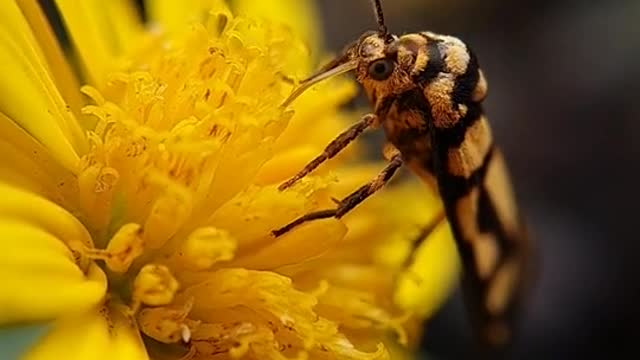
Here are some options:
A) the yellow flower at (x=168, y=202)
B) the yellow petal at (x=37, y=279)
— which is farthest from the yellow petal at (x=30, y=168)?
the yellow petal at (x=37, y=279)

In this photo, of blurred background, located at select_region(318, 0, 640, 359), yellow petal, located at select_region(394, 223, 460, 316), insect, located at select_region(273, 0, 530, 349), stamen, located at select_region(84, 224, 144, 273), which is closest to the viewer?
stamen, located at select_region(84, 224, 144, 273)

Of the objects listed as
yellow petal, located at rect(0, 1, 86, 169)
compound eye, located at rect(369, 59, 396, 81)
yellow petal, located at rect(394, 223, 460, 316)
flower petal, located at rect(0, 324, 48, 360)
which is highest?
yellow petal, located at rect(0, 1, 86, 169)

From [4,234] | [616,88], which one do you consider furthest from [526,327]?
[4,234]

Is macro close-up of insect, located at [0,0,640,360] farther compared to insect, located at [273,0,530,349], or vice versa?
insect, located at [273,0,530,349]

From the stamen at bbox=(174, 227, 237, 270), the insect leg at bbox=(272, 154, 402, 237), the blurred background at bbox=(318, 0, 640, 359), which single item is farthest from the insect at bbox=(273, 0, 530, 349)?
the blurred background at bbox=(318, 0, 640, 359)

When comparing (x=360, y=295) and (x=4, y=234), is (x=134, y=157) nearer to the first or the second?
(x=4, y=234)

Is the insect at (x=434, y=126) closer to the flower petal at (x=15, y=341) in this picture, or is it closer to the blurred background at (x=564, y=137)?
the flower petal at (x=15, y=341)

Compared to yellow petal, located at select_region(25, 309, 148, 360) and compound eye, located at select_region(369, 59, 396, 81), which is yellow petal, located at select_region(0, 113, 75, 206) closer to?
yellow petal, located at select_region(25, 309, 148, 360)
